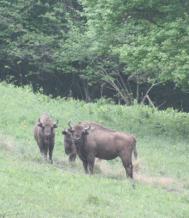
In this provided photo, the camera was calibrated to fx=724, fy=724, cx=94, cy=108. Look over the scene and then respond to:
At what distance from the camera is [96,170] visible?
18.2 m

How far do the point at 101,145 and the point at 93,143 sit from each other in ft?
0.67

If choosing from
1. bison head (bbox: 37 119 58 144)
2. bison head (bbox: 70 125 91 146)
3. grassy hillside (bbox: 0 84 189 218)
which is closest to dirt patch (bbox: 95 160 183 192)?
grassy hillside (bbox: 0 84 189 218)

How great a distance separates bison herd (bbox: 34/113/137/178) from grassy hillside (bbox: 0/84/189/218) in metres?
Result: 0.39

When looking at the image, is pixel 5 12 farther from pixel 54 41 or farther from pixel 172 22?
pixel 172 22

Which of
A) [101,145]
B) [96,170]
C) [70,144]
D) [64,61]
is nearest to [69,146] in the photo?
[70,144]

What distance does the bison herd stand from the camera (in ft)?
58.2

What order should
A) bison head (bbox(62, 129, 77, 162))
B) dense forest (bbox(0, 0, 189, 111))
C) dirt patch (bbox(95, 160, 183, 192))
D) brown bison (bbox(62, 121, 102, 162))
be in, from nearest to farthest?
dirt patch (bbox(95, 160, 183, 192)) < brown bison (bbox(62, 121, 102, 162)) < bison head (bbox(62, 129, 77, 162)) < dense forest (bbox(0, 0, 189, 111))

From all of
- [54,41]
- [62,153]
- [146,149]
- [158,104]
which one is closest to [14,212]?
[62,153]

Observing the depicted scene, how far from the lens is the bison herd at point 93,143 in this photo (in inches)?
698

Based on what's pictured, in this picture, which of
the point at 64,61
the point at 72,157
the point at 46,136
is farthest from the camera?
the point at 64,61

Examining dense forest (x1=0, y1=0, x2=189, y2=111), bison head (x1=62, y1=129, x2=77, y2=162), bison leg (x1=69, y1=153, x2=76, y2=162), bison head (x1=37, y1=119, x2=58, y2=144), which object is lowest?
dense forest (x1=0, y1=0, x2=189, y2=111)

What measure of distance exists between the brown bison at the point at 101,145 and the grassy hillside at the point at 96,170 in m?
0.43

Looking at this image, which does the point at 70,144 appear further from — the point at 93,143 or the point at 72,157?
the point at 93,143

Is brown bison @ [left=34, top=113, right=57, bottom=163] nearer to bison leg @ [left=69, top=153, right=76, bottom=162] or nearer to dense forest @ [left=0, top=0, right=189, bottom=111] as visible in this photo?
bison leg @ [left=69, top=153, right=76, bottom=162]
